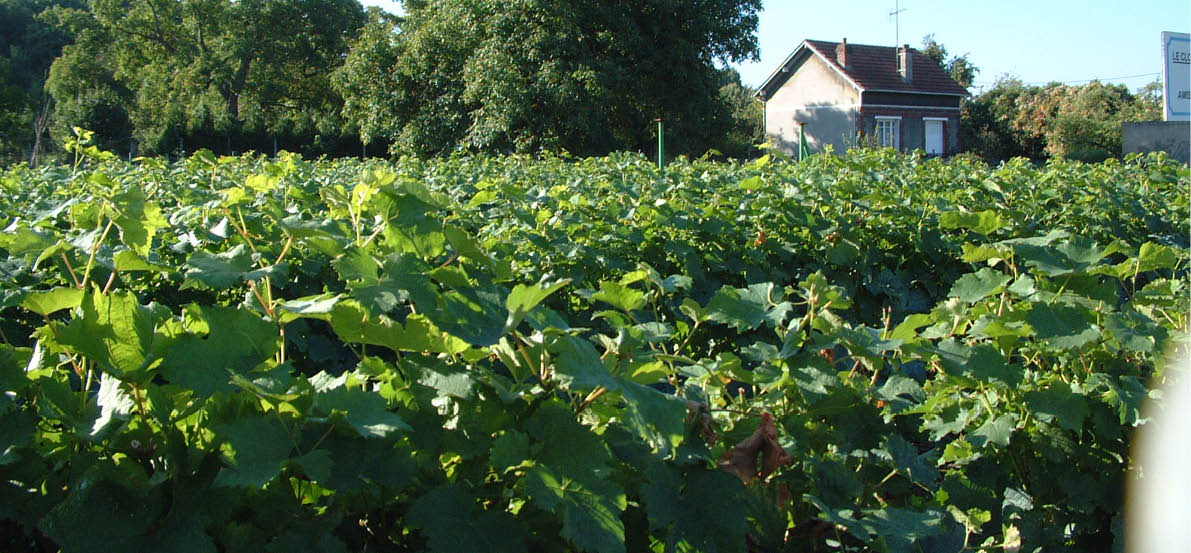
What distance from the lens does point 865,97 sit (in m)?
41.7

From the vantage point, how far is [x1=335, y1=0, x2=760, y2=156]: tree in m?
26.0

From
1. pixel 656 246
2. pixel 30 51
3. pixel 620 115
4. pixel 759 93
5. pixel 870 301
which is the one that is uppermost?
pixel 30 51

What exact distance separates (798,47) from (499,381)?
46164mm

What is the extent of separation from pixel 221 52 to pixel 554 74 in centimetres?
2874

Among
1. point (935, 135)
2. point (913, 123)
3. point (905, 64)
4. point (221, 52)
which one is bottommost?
point (935, 135)

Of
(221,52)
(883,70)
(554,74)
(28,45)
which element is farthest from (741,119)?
(28,45)

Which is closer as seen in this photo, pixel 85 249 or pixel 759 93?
pixel 85 249

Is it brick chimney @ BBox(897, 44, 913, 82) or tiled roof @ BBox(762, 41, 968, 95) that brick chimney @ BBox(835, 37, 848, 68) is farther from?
brick chimney @ BBox(897, 44, 913, 82)

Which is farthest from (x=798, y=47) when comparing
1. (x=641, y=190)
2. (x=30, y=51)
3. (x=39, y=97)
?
(x=30, y=51)

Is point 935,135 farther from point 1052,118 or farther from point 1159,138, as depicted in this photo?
point 1159,138

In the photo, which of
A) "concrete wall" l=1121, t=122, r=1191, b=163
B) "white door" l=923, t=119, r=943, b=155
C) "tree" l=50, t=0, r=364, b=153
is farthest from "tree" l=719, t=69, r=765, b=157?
"tree" l=50, t=0, r=364, b=153

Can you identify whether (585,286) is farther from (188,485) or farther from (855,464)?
(188,485)

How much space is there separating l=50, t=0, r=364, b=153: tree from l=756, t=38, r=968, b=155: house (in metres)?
22.7

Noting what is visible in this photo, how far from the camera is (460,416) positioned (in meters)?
1.19
